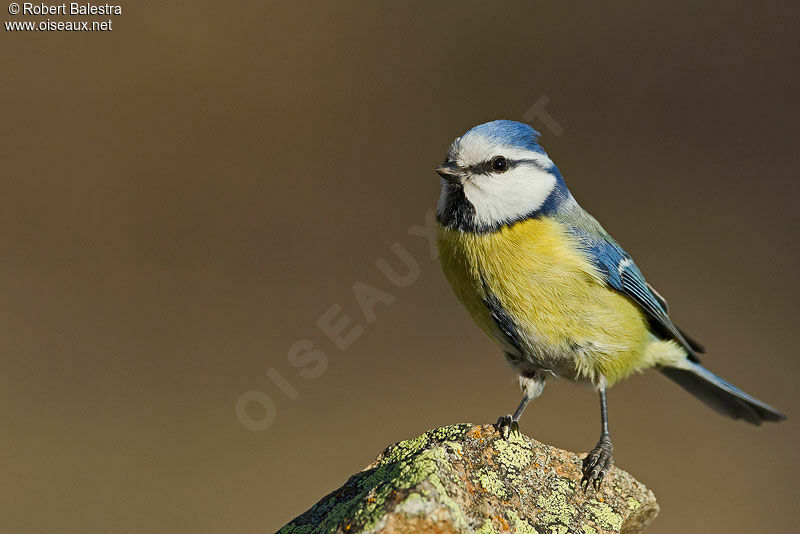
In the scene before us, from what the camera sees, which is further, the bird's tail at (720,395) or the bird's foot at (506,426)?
the bird's tail at (720,395)

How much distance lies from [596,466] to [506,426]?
336 mm

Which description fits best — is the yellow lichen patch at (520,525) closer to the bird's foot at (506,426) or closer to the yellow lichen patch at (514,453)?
the yellow lichen patch at (514,453)

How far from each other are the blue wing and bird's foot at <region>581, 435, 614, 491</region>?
2.45 ft

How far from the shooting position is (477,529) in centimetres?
194

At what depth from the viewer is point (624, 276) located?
3.19 m

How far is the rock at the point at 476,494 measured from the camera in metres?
1.84

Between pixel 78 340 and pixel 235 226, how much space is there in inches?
63.5

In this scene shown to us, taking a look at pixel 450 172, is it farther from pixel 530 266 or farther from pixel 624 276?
pixel 624 276

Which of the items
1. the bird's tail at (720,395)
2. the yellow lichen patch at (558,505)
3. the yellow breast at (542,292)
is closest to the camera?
the yellow lichen patch at (558,505)

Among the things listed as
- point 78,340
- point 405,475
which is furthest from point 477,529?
point 78,340

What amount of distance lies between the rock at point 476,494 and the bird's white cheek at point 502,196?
89 centimetres
